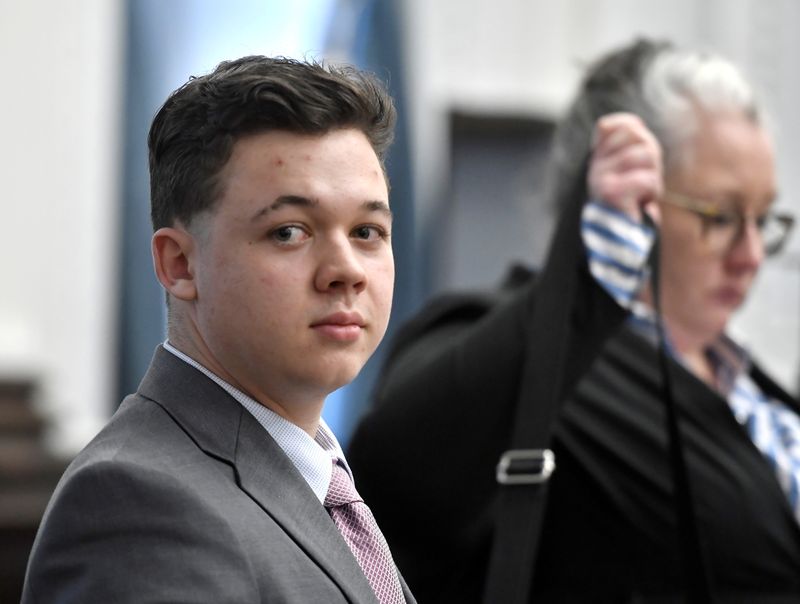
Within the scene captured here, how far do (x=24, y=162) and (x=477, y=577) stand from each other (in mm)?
3391

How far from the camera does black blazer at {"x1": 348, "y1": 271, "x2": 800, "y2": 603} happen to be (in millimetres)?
1982

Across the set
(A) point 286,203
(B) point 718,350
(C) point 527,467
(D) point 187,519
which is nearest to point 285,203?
(A) point 286,203

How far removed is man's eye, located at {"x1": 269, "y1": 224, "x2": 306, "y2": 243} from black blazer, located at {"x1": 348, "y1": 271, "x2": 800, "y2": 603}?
3.20 feet

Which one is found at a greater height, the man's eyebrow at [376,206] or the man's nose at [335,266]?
A: the man's eyebrow at [376,206]

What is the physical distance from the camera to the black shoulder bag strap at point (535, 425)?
5.28 ft

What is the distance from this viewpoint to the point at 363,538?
3.56ft

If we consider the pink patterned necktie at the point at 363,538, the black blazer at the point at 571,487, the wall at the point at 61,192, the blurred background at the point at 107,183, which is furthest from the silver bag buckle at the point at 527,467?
the wall at the point at 61,192

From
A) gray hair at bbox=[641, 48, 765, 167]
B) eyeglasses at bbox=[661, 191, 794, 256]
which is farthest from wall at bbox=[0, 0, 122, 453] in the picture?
eyeglasses at bbox=[661, 191, 794, 256]

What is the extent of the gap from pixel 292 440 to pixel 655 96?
133cm

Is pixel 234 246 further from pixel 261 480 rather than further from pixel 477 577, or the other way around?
pixel 477 577

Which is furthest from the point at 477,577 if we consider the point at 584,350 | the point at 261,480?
A: the point at 261,480

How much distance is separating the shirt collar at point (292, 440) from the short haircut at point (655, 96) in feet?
3.81

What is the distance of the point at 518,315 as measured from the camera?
6.44 ft

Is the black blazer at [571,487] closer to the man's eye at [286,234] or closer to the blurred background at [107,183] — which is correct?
the man's eye at [286,234]
